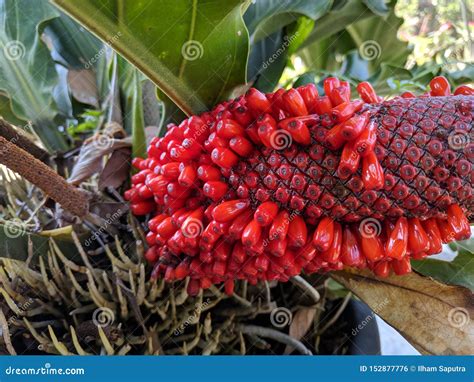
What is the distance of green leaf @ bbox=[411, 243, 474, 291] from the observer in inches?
23.7

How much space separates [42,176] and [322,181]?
286mm

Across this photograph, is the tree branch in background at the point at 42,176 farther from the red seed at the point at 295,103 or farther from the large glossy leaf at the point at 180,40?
the red seed at the point at 295,103

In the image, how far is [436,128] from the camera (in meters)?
0.44

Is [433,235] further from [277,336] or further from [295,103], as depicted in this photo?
[277,336]

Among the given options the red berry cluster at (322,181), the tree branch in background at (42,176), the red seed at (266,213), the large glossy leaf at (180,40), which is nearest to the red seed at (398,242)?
the red berry cluster at (322,181)

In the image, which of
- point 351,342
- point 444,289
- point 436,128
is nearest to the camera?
point 436,128

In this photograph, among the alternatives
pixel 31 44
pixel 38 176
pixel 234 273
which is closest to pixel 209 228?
pixel 234 273

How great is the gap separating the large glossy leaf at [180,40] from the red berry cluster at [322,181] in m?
0.06

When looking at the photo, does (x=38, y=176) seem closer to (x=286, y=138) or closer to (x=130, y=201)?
(x=130, y=201)

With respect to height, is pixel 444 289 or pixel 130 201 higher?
pixel 130 201

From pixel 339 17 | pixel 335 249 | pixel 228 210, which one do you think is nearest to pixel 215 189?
pixel 228 210

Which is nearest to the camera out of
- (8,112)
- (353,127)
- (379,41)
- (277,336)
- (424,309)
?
(353,127)

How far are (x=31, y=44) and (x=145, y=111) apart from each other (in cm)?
21

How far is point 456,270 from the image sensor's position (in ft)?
2.00
